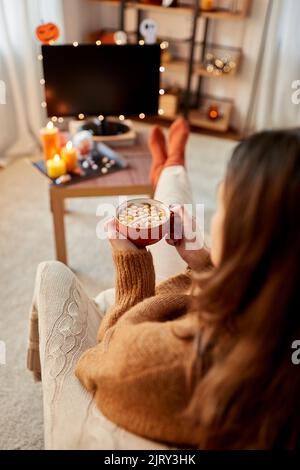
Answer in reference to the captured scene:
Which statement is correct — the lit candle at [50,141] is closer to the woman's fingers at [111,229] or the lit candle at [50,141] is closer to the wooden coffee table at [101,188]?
the wooden coffee table at [101,188]

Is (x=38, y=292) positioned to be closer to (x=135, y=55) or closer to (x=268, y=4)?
(x=135, y=55)

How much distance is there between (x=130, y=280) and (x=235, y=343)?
376mm

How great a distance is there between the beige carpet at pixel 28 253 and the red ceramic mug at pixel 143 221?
781 mm

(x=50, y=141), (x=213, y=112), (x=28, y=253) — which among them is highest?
(x=50, y=141)

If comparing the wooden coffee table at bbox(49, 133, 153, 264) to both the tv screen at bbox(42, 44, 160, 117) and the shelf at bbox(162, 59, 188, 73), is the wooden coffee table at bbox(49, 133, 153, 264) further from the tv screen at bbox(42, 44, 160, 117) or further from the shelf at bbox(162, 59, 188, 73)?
the shelf at bbox(162, 59, 188, 73)

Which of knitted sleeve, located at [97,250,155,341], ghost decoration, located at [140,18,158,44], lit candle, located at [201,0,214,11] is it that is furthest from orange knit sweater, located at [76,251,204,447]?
lit candle, located at [201,0,214,11]

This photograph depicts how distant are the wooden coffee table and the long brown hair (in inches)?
44.4

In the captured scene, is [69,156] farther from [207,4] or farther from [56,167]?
[207,4]

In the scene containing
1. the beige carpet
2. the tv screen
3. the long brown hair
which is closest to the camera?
the long brown hair

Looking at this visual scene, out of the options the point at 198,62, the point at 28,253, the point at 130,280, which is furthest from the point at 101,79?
the point at 198,62

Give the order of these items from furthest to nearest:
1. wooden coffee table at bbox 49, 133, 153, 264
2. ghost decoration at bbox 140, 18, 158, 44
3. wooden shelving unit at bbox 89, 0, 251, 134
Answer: wooden shelving unit at bbox 89, 0, 251, 134 < ghost decoration at bbox 140, 18, 158, 44 < wooden coffee table at bbox 49, 133, 153, 264

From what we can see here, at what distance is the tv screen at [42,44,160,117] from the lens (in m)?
1.92

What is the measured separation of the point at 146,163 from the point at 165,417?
139cm

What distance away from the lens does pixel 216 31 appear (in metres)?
3.14
